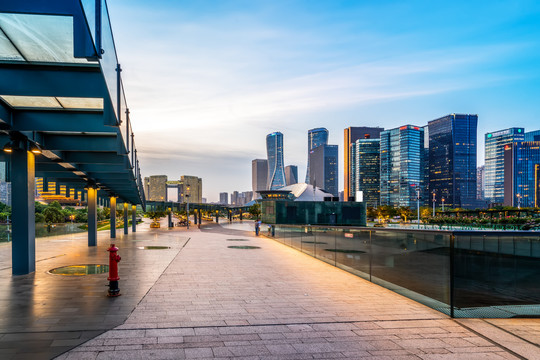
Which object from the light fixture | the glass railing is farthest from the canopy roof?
the glass railing

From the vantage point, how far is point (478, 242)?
23.0ft

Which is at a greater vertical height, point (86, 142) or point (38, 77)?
point (38, 77)

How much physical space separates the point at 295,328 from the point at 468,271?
151 inches

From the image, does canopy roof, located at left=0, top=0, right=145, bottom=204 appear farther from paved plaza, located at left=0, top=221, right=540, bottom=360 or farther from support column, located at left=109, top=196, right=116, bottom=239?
support column, located at left=109, top=196, right=116, bottom=239

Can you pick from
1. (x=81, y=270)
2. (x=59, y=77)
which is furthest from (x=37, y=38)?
(x=81, y=270)

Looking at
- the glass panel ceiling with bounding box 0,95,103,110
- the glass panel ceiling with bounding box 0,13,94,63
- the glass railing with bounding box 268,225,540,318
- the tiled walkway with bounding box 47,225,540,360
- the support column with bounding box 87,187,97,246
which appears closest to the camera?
the glass panel ceiling with bounding box 0,13,94,63

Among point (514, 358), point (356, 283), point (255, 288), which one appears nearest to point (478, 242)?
point (514, 358)

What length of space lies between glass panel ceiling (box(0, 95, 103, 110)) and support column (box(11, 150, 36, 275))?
8.08ft

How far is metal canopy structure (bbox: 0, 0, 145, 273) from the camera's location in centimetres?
422

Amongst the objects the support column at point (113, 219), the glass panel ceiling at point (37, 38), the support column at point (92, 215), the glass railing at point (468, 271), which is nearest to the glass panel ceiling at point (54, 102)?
the glass panel ceiling at point (37, 38)

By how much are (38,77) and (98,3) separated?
Answer: 3.50 metres

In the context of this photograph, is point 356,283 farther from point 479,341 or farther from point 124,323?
point 124,323

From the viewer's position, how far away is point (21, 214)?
36.4 feet

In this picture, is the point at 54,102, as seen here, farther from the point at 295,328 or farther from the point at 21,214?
the point at 295,328
